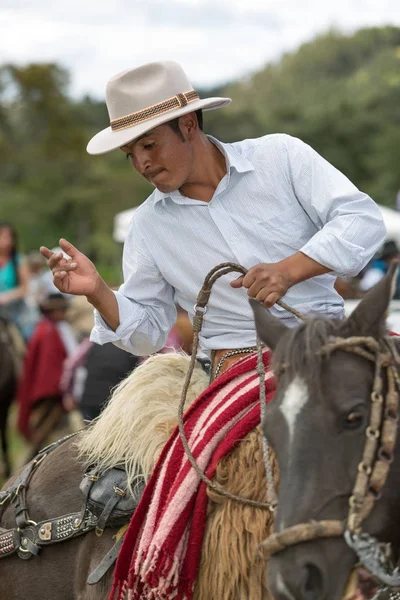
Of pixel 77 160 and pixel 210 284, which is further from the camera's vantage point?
pixel 77 160

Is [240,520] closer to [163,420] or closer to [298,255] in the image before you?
[163,420]

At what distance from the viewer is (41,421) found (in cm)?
1005

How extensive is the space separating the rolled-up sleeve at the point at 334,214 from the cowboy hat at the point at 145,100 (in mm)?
431

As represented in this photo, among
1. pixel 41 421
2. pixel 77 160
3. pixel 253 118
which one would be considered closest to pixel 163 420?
pixel 41 421

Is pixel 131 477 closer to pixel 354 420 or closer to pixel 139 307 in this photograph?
pixel 139 307

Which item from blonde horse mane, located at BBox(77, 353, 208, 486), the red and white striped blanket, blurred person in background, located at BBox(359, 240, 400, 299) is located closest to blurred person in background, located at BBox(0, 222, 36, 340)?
blurred person in background, located at BBox(359, 240, 400, 299)

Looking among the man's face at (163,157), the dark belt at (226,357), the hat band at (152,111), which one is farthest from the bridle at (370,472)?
the hat band at (152,111)

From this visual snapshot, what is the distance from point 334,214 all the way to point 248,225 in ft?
1.08

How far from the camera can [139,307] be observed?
144 inches

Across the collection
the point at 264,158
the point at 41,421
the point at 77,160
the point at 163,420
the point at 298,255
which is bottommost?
the point at 41,421

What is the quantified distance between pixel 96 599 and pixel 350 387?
1.46 metres

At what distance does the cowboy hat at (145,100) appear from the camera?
331 cm

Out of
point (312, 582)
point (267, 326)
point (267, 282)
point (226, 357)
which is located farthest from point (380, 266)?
point (312, 582)

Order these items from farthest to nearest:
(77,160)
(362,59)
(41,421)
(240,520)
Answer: (362,59), (77,160), (41,421), (240,520)
